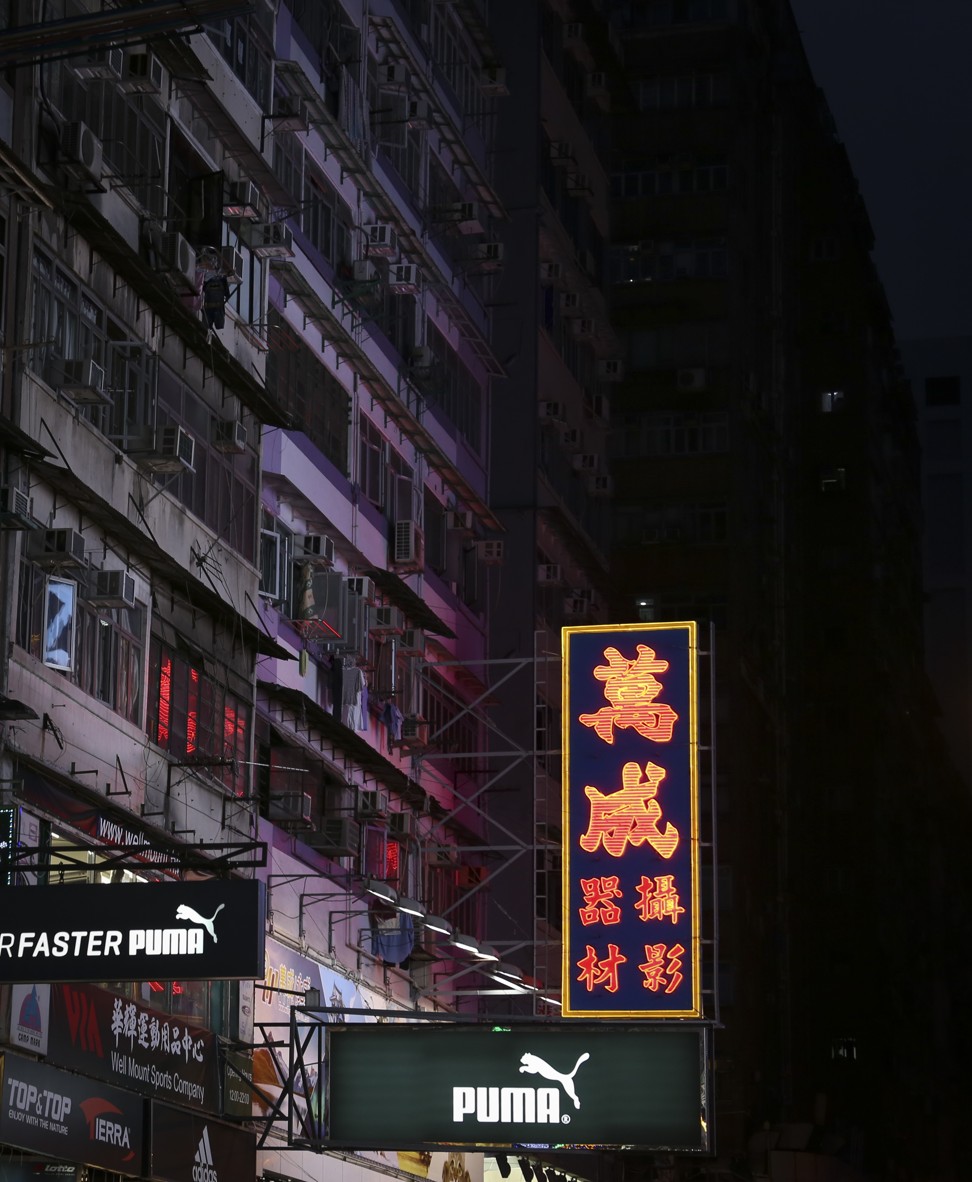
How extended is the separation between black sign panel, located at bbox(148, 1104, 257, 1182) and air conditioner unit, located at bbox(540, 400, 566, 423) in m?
21.4

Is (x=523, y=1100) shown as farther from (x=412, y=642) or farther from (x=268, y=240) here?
(x=412, y=642)

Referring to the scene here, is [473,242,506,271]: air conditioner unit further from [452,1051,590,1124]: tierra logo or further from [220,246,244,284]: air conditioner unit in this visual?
[452,1051,590,1124]: tierra logo

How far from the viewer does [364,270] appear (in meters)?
35.1

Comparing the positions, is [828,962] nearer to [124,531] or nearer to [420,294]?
[420,294]

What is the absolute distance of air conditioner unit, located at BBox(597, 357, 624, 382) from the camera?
168 feet

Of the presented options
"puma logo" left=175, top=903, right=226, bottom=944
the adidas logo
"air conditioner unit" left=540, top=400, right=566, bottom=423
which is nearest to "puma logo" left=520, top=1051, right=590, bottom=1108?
the adidas logo

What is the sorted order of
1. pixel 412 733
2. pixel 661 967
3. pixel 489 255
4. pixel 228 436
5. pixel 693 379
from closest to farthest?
pixel 228 436 → pixel 661 967 → pixel 412 733 → pixel 489 255 → pixel 693 379

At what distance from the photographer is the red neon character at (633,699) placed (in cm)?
3173

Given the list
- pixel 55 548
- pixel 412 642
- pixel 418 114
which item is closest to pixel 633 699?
pixel 412 642

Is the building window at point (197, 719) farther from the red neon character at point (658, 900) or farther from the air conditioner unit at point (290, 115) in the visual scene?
the air conditioner unit at point (290, 115)

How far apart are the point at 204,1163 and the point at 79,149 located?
36.0ft

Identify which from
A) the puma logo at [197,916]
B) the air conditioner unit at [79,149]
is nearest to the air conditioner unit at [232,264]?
the air conditioner unit at [79,149]

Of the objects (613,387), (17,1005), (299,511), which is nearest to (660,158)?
(613,387)

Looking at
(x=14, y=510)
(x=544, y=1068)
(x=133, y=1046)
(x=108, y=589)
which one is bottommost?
(x=544, y=1068)
